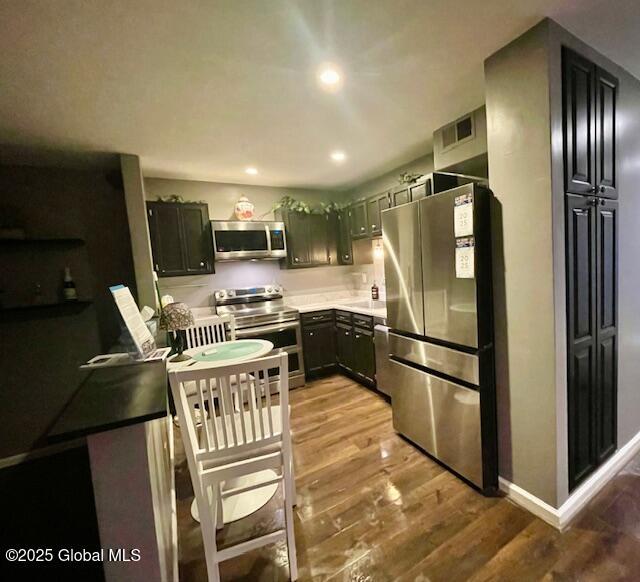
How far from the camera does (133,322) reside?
4.63 feet

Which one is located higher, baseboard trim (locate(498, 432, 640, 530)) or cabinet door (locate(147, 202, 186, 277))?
cabinet door (locate(147, 202, 186, 277))

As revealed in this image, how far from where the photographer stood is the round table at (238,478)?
1.70 m

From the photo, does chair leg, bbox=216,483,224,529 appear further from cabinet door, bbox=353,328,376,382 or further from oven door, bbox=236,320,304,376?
cabinet door, bbox=353,328,376,382

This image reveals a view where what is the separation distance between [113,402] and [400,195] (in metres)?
2.87

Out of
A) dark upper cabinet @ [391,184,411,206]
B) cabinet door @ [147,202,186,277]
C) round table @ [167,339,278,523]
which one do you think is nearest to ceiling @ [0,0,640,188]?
dark upper cabinet @ [391,184,411,206]

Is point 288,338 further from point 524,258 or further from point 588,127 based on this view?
point 588,127

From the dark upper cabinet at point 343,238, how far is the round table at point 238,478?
2331mm

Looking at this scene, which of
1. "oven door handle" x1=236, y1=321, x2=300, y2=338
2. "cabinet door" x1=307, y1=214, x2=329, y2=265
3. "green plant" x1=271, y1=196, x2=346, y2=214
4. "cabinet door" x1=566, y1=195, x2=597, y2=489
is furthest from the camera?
"cabinet door" x1=307, y1=214, x2=329, y2=265

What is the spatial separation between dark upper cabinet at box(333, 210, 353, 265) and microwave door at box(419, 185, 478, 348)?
217cm

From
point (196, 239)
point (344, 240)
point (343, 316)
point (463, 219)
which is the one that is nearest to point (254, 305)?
point (196, 239)

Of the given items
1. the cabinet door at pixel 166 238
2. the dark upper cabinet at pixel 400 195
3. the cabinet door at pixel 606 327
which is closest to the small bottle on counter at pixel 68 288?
the cabinet door at pixel 166 238

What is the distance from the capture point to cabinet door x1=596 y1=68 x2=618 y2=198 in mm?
1605

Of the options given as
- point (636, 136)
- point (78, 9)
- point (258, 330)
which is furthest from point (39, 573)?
point (636, 136)

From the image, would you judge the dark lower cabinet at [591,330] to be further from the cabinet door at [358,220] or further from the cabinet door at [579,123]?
the cabinet door at [358,220]
